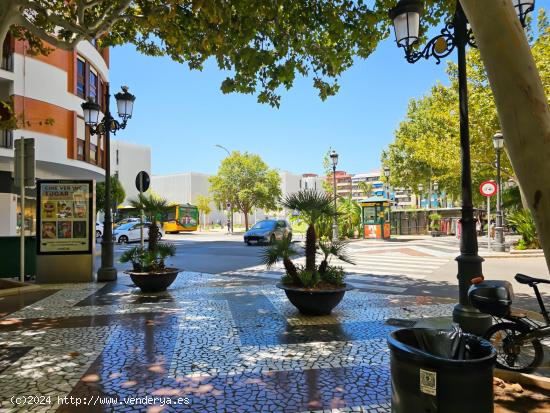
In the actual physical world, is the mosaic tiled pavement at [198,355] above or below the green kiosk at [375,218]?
below

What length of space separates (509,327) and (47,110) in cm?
1998

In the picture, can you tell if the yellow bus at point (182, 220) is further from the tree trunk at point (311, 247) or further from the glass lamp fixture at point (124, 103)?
the tree trunk at point (311, 247)

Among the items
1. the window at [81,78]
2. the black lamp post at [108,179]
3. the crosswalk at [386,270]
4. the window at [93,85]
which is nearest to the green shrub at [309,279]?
the crosswalk at [386,270]

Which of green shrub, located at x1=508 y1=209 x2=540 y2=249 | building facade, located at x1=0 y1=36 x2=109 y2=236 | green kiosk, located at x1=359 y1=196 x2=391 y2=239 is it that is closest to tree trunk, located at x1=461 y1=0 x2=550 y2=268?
building facade, located at x1=0 y1=36 x2=109 y2=236

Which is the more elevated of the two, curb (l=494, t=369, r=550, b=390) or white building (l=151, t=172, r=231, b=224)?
white building (l=151, t=172, r=231, b=224)

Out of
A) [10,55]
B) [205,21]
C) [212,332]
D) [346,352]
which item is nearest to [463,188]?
[346,352]

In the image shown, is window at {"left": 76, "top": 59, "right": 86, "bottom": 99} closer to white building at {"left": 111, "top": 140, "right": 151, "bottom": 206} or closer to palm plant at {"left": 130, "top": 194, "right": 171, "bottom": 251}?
palm plant at {"left": 130, "top": 194, "right": 171, "bottom": 251}

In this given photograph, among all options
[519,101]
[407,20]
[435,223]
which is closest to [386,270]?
[407,20]

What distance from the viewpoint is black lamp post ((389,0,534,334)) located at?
473 cm

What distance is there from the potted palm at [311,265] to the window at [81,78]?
18407 mm

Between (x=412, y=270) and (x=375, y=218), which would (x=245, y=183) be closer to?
(x=375, y=218)

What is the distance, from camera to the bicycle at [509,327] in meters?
3.85

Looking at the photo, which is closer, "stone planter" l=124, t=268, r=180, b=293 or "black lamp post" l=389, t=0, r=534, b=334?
"black lamp post" l=389, t=0, r=534, b=334

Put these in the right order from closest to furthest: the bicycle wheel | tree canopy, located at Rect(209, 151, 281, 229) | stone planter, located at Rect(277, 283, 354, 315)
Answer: the bicycle wheel, stone planter, located at Rect(277, 283, 354, 315), tree canopy, located at Rect(209, 151, 281, 229)
